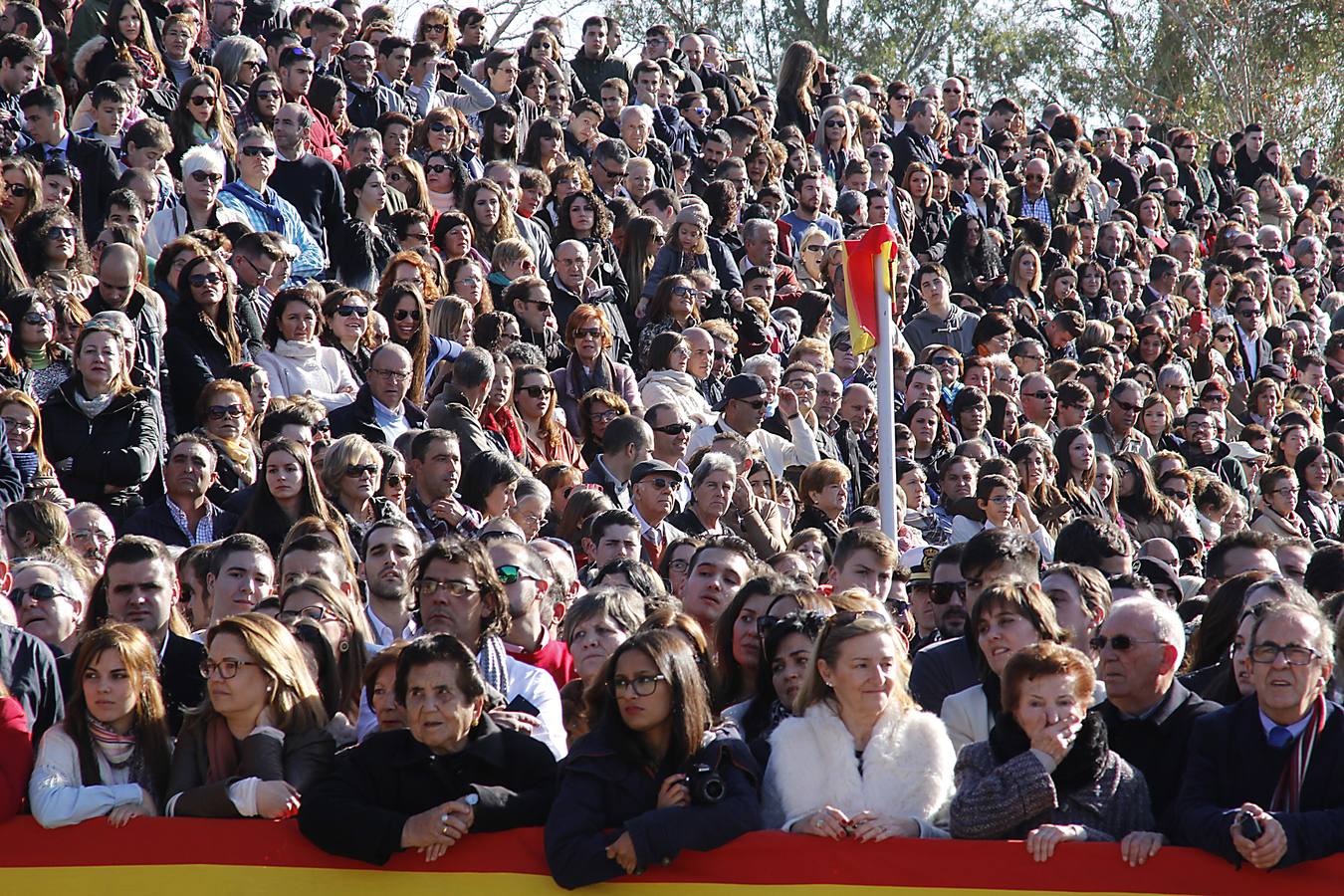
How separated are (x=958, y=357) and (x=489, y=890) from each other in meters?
9.61

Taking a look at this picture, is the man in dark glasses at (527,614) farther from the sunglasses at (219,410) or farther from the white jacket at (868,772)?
the sunglasses at (219,410)

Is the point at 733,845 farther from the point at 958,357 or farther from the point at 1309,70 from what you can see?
the point at 1309,70

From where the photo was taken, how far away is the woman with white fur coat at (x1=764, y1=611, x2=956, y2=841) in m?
4.90

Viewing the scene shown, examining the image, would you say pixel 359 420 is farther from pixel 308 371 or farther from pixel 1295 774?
pixel 1295 774

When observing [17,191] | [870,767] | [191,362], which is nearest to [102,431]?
[191,362]

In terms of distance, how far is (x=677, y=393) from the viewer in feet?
37.6

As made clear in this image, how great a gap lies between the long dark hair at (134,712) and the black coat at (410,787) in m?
0.56

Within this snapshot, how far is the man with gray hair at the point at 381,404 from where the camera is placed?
9117mm

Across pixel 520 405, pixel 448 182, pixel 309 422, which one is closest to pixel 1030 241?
pixel 448 182

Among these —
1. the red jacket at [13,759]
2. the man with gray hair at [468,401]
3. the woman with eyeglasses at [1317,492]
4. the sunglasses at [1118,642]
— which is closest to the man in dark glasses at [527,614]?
the red jacket at [13,759]

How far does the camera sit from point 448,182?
12633 millimetres

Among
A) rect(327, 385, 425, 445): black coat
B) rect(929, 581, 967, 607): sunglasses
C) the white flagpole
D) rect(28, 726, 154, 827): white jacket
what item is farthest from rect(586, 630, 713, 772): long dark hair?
rect(327, 385, 425, 445): black coat

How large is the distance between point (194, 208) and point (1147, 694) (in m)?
6.96

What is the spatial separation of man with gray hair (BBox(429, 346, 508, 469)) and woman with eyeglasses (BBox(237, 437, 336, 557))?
1493 mm
